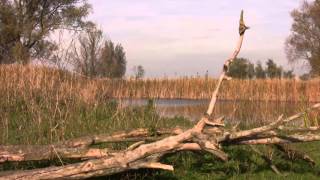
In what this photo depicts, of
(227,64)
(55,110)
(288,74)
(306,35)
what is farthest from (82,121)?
(306,35)

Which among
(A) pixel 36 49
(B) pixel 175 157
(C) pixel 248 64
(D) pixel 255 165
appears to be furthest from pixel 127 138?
(C) pixel 248 64

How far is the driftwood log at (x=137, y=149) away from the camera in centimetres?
647

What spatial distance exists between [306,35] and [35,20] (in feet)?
94.9

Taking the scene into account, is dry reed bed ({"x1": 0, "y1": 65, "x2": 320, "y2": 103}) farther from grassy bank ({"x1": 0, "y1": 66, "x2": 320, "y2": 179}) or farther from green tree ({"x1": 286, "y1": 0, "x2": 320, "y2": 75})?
green tree ({"x1": 286, "y1": 0, "x2": 320, "y2": 75})

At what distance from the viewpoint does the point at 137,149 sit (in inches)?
260

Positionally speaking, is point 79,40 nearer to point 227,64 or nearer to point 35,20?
point 227,64

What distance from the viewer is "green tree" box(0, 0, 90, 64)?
3747 centimetres

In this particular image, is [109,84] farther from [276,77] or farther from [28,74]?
[276,77]

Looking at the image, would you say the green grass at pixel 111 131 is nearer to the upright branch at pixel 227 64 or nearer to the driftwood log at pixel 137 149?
the driftwood log at pixel 137 149

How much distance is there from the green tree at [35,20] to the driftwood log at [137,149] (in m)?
29.6

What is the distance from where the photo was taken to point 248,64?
61.5m

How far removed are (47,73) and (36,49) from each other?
79.8ft

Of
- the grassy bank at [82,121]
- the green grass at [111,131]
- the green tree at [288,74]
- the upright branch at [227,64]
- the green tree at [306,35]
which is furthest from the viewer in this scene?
the green tree at [306,35]

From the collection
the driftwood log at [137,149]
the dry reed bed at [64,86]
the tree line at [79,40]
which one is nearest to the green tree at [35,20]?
the tree line at [79,40]
